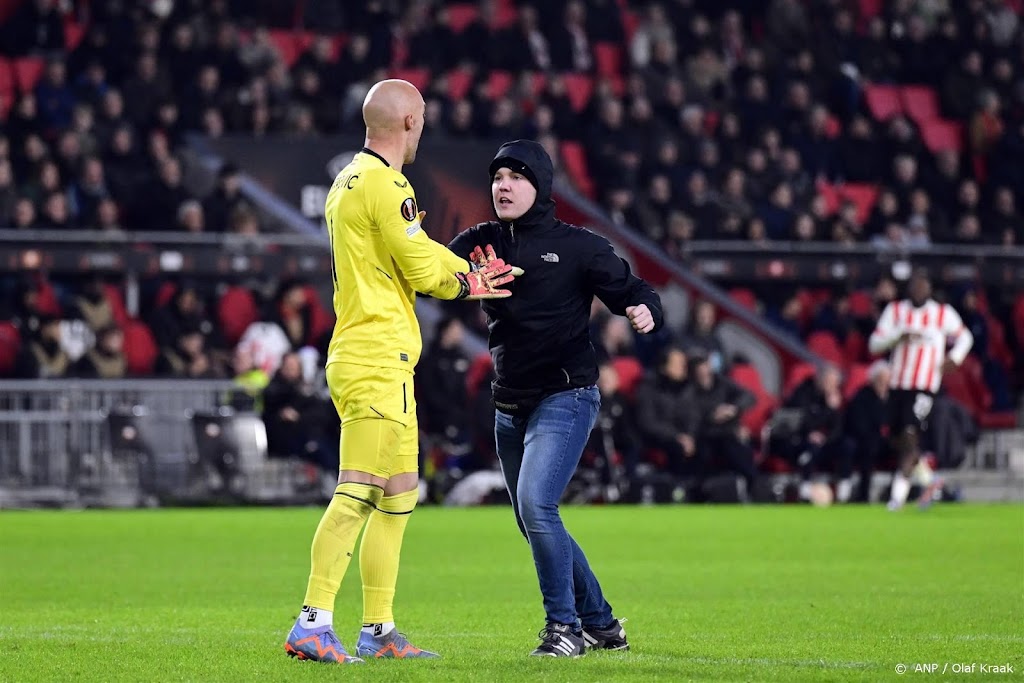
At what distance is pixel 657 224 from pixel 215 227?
238 inches

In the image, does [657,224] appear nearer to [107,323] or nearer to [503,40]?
[503,40]

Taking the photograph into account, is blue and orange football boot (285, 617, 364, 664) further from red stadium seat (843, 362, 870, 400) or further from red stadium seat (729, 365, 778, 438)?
red stadium seat (843, 362, 870, 400)

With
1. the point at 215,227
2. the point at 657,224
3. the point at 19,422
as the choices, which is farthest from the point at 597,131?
the point at 19,422

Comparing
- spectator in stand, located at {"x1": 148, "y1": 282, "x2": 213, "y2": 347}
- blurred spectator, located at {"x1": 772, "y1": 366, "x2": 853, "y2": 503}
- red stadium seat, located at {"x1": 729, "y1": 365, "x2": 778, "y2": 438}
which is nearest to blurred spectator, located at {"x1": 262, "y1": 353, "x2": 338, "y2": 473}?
spectator in stand, located at {"x1": 148, "y1": 282, "x2": 213, "y2": 347}

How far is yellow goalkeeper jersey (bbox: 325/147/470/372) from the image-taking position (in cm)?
690

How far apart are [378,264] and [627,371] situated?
46.3ft

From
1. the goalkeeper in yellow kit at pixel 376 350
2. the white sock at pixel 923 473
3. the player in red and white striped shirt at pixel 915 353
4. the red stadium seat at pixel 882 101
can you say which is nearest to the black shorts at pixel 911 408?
the player in red and white striped shirt at pixel 915 353

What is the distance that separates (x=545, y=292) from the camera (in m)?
7.37

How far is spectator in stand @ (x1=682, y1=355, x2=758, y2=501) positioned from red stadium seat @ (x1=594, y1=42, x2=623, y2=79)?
8245mm

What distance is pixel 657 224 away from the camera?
77.6 ft

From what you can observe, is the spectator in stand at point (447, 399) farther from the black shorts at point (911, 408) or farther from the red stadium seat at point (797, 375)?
the black shorts at point (911, 408)

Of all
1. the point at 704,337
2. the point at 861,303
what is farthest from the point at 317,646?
the point at 861,303

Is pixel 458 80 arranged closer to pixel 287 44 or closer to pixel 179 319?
pixel 287 44

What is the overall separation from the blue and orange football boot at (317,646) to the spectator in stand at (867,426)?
13958 mm
